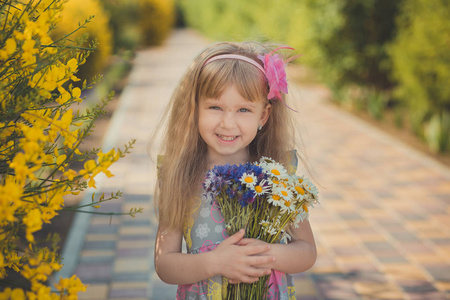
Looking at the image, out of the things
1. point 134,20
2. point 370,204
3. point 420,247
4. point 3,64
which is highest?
point 134,20

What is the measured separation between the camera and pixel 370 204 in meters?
4.86

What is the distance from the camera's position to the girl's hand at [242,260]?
1.49m

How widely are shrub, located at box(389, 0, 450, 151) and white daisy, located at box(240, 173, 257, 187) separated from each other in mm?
5290

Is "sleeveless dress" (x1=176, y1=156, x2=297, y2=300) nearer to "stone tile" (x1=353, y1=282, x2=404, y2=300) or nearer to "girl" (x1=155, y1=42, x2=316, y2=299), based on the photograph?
"girl" (x1=155, y1=42, x2=316, y2=299)

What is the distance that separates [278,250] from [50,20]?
0.96m

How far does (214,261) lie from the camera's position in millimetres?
1541

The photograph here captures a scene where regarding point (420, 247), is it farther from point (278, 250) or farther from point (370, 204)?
point (278, 250)

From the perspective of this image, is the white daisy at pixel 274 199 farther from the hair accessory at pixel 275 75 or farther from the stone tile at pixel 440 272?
the stone tile at pixel 440 272

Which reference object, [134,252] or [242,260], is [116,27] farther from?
[242,260]

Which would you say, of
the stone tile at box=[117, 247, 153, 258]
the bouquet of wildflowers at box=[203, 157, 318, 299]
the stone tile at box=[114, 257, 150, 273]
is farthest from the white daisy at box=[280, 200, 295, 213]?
the stone tile at box=[117, 247, 153, 258]

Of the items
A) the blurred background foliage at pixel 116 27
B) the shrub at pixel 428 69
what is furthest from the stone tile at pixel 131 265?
the shrub at pixel 428 69

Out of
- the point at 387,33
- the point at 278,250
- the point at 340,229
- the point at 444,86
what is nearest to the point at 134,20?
the point at 387,33

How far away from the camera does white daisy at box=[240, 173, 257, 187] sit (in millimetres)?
1418

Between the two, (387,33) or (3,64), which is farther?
(387,33)
